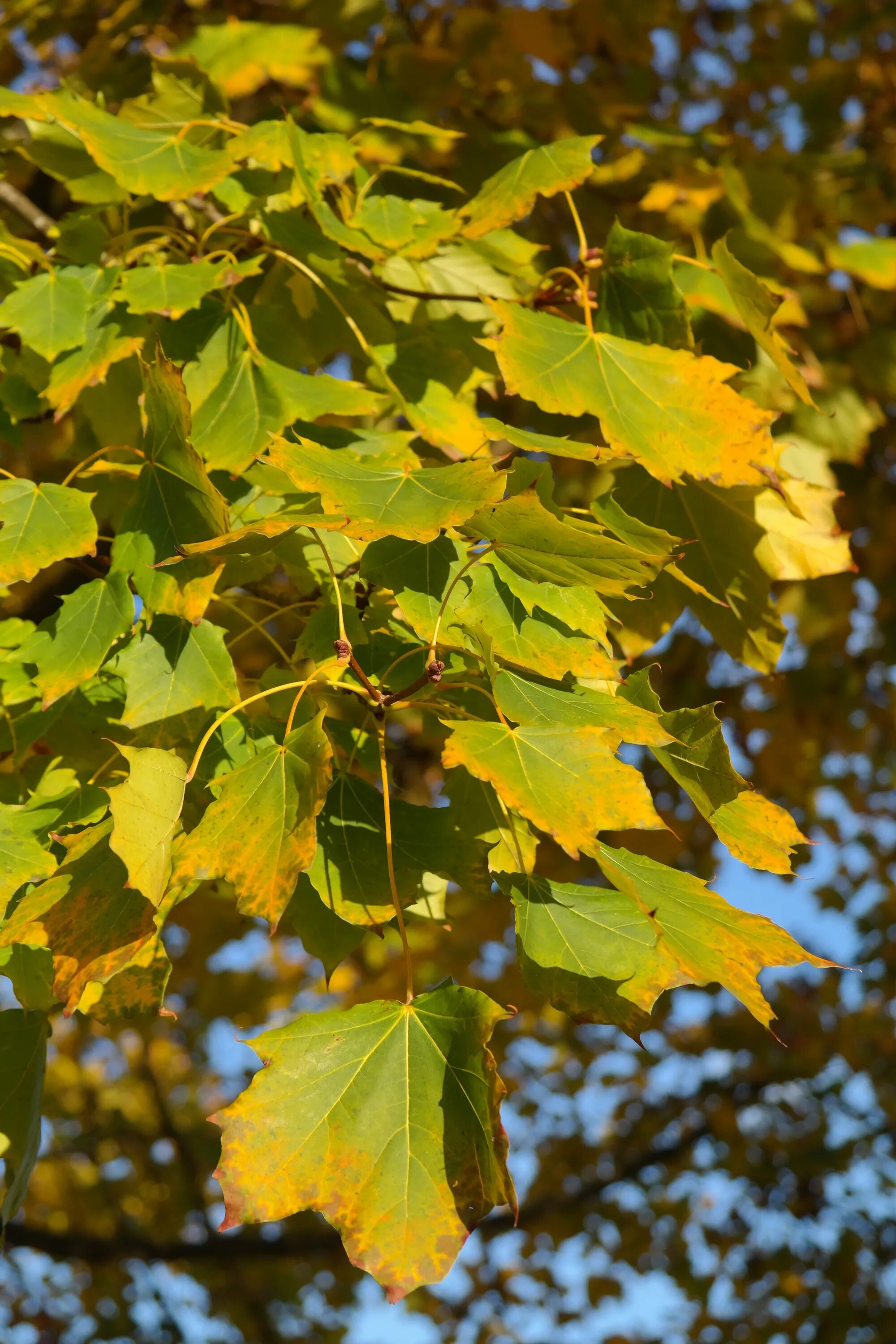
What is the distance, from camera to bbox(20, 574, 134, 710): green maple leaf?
130 centimetres

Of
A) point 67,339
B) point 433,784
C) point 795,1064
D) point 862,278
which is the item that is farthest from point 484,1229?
point 67,339

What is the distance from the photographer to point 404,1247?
1.05 m

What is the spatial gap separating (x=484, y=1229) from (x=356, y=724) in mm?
4468

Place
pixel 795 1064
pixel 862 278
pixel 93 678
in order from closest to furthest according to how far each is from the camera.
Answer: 1. pixel 93 678
2. pixel 862 278
3. pixel 795 1064

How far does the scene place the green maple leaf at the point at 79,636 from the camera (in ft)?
4.25

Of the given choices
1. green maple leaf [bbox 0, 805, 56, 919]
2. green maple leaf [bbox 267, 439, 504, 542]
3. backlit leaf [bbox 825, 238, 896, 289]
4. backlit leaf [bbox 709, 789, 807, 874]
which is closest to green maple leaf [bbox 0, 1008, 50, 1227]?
green maple leaf [bbox 0, 805, 56, 919]

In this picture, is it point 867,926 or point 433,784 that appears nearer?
point 433,784

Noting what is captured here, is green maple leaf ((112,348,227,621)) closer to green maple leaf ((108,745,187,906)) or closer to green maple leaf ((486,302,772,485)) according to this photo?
green maple leaf ((108,745,187,906))

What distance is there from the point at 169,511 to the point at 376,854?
0.49 metres

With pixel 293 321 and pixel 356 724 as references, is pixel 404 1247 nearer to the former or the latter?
pixel 356 724

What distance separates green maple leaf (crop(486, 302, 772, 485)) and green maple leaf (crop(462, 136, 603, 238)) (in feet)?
0.59

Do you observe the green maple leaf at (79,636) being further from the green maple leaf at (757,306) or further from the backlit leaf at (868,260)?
the backlit leaf at (868,260)

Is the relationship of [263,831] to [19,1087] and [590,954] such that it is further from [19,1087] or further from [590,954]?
[19,1087]

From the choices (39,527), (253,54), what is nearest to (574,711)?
(39,527)
